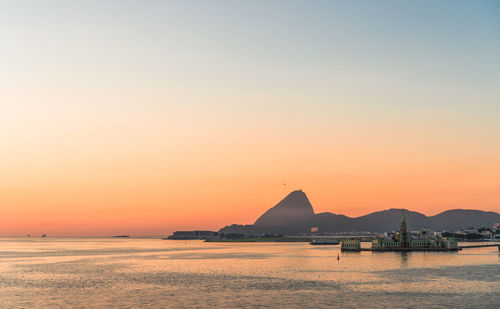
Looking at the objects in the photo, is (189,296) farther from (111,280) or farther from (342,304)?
(111,280)

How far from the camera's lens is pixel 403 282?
344 ft

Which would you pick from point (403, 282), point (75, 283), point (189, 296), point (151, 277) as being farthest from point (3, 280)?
point (403, 282)

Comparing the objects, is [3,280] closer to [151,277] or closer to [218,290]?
[151,277]

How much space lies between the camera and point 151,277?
402ft

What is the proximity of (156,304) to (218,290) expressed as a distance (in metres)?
18.8

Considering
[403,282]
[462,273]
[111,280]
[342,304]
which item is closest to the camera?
[342,304]

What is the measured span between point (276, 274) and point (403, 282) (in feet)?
117

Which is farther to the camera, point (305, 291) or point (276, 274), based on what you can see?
point (276, 274)

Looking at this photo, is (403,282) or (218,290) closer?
(218,290)

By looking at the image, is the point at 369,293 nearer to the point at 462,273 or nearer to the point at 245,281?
the point at 245,281

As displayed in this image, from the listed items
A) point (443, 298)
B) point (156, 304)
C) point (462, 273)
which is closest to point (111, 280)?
point (156, 304)

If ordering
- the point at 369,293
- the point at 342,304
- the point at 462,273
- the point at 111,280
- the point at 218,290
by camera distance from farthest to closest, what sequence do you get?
the point at 462,273
the point at 111,280
the point at 218,290
the point at 369,293
the point at 342,304

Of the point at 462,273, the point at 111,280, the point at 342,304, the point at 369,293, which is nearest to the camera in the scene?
the point at 342,304

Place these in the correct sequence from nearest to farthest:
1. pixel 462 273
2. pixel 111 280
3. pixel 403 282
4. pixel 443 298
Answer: pixel 443 298, pixel 403 282, pixel 111 280, pixel 462 273
